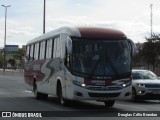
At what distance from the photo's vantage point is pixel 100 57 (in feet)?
56.1

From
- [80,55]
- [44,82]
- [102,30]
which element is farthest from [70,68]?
[44,82]

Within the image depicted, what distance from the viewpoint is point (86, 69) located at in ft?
55.5

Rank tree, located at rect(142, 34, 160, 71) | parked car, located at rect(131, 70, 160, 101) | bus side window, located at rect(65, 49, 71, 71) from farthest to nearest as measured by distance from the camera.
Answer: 1. tree, located at rect(142, 34, 160, 71)
2. parked car, located at rect(131, 70, 160, 101)
3. bus side window, located at rect(65, 49, 71, 71)

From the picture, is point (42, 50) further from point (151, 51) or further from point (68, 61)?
point (151, 51)

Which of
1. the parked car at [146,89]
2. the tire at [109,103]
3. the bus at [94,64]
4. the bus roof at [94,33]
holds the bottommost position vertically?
the tire at [109,103]

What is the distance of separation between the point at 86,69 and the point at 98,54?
→ 73cm

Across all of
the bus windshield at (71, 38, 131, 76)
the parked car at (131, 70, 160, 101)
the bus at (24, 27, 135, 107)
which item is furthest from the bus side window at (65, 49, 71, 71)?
the parked car at (131, 70, 160, 101)

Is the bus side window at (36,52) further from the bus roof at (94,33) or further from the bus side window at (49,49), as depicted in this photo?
the bus roof at (94,33)

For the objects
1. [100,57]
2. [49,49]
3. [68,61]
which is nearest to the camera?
[100,57]

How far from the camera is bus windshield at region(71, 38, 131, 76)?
16938 millimetres

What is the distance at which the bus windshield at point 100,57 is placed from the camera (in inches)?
667

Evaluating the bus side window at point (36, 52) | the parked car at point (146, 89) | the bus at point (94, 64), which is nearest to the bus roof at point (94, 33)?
the bus at point (94, 64)

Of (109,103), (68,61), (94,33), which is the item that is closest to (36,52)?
(109,103)

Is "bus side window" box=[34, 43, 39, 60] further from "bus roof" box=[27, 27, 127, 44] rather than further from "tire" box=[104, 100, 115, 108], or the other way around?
"tire" box=[104, 100, 115, 108]
